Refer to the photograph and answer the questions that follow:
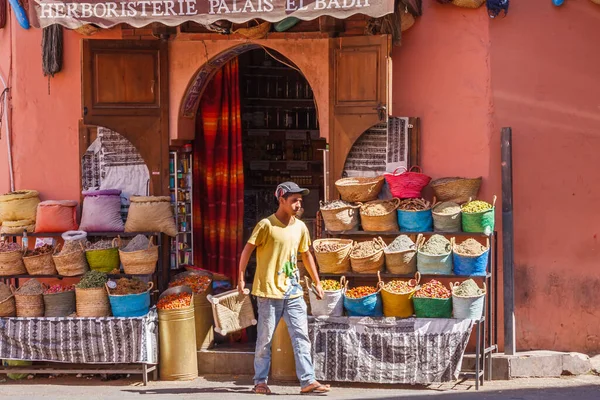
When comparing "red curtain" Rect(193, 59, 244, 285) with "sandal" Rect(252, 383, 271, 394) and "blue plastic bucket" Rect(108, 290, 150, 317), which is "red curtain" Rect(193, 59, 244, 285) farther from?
"sandal" Rect(252, 383, 271, 394)

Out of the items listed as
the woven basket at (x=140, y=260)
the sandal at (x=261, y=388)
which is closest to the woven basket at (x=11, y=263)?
the woven basket at (x=140, y=260)

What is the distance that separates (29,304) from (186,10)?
3.19 m

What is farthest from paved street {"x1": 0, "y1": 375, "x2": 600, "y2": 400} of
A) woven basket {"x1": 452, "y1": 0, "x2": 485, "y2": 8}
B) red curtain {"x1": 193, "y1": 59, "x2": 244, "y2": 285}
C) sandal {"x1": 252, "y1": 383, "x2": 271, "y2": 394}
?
woven basket {"x1": 452, "y1": 0, "x2": 485, "y2": 8}

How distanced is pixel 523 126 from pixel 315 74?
2.07 meters

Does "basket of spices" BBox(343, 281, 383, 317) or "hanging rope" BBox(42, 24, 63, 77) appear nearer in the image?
"basket of spices" BBox(343, 281, 383, 317)

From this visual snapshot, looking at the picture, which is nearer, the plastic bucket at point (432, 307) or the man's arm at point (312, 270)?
the man's arm at point (312, 270)

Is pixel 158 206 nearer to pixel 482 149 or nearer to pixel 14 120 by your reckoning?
pixel 14 120

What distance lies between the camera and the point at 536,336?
9906 mm

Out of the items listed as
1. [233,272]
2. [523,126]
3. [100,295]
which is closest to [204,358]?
[100,295]

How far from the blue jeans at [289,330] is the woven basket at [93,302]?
1731 millimetres

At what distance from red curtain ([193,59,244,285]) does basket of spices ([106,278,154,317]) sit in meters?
2.03

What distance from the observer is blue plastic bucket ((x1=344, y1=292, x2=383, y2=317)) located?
366 inches

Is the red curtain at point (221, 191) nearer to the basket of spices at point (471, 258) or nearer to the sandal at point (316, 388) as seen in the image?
the sandal at point (316, 388)

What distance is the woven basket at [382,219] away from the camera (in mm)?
9633
